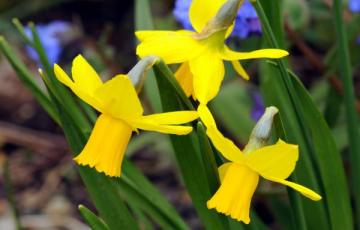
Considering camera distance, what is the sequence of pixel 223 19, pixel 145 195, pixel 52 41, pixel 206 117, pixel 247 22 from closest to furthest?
pixel 206 117 < pixel 223 19 < pixel 145 195 < pixel 247 22 < pixel 52 41

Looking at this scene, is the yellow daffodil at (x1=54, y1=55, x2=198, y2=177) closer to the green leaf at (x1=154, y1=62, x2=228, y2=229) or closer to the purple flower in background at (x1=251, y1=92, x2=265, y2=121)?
the green leaf at (x1=154, y1=62, x2=228, y2=229)

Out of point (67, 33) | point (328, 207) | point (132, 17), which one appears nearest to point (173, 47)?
point (328, 207)

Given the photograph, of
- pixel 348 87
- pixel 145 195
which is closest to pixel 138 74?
pixel 145 195

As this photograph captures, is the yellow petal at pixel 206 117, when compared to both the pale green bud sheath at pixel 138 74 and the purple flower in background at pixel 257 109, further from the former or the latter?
the purple flower in background at pixel 257 109

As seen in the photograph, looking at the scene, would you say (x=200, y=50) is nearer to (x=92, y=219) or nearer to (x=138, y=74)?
(x=138, y=74)

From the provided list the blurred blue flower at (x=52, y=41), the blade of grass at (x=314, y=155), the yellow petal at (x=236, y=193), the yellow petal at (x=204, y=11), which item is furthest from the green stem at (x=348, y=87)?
the blurred blue flower at (x=52, y=41)
